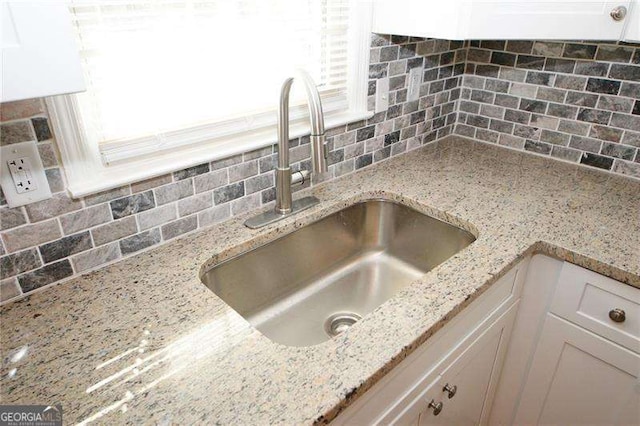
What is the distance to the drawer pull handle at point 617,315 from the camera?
1052mm

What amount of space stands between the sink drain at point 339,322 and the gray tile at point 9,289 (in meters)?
0.74

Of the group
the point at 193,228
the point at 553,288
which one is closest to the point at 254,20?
the point at 193,228

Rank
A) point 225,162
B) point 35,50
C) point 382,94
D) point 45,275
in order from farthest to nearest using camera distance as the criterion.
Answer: point 382,94
point 225,162
point 45,275
point 35,50

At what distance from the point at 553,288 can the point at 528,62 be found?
0.89 meters

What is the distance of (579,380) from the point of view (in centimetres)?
120

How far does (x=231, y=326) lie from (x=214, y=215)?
0.41 m

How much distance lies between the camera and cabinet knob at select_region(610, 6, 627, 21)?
109 cm

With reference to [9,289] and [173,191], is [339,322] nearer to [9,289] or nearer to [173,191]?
[173,191]

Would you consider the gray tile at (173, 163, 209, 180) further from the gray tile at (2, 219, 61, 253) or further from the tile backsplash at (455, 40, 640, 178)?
the tile backsplash at (455, 40, 640, 178)

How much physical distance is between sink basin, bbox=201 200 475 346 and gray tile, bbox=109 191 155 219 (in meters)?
0.22

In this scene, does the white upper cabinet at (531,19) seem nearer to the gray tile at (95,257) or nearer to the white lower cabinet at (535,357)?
the white lower cabinet at (535,357)

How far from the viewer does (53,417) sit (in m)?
0.65

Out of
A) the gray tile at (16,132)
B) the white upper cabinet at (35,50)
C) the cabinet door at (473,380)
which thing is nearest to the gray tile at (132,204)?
the gray tile at (16,132)

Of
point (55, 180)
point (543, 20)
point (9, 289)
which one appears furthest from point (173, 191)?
point (543, 20)
